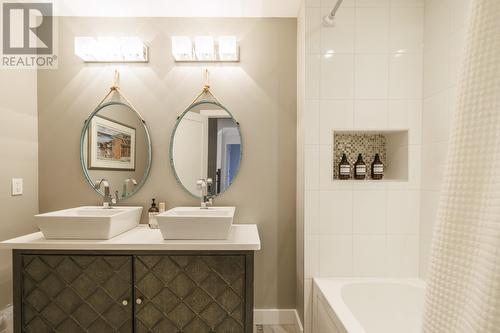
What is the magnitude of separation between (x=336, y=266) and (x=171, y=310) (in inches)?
A: 42.8

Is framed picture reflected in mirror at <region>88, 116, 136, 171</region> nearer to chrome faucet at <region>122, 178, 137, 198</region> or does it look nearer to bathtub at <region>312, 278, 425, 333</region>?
chrome faucet at <region>122, 178, 137, 198</region>

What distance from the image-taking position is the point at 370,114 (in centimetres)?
190

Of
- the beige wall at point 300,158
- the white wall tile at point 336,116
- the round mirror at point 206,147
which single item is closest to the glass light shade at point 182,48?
the round mirror at point 206,147

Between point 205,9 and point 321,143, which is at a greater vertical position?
point 205,9

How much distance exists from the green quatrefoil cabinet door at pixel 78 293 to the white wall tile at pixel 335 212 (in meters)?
1.24

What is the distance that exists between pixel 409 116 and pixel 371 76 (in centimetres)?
37

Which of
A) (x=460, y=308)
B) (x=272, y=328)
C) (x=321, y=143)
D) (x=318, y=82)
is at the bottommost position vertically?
(x=272, y=328)

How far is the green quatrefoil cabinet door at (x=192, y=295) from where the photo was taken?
1.62m

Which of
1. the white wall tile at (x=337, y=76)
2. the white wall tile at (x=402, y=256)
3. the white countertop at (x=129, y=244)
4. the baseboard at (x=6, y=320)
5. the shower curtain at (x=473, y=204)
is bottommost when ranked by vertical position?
the baseboard at (x=6, y=320)

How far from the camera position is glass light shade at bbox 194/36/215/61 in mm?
2092

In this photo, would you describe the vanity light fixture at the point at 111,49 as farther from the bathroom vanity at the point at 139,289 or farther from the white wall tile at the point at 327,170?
the white wall tile at the point at 327,170

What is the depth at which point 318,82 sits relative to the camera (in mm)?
1886

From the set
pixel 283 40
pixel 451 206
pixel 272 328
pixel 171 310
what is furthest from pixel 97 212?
pixel 451 206

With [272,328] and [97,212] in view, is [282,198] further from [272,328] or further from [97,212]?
[97,212]
